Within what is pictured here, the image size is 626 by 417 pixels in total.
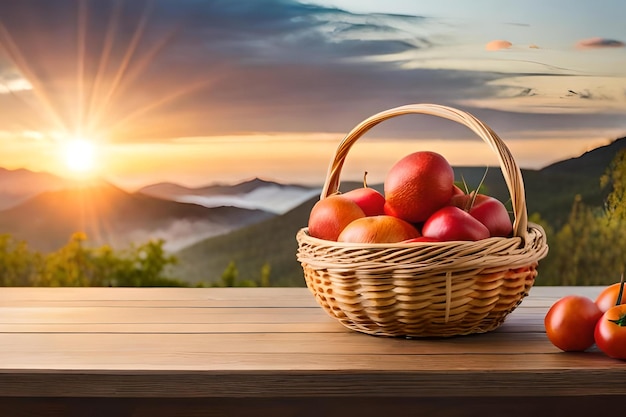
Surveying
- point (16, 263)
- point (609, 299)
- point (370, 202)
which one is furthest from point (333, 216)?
point (16, 263)

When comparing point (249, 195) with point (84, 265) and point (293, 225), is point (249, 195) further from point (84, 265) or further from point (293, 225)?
point (84, 265)

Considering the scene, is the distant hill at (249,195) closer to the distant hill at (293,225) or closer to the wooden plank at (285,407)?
the distant hill at (293,225)

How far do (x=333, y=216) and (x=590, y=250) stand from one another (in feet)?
6.84

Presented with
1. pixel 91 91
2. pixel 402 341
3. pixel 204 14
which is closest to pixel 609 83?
pixel 204 14

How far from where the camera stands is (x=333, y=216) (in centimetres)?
127

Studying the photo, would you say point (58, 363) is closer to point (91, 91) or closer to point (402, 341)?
point (402, 341)

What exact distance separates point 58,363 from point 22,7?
2286 mm

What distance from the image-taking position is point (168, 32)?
304cm

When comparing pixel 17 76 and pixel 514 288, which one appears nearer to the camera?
pixel 514 288

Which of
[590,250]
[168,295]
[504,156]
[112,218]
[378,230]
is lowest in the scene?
[590,250]

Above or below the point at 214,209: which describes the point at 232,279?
below

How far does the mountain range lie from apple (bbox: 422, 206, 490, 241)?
190cm

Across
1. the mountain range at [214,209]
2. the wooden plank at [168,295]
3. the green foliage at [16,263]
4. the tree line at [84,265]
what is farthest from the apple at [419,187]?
the green foliage at [16,263]

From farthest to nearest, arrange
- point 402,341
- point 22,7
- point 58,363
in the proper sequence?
point 22,7
point 402,341
point 58,363
